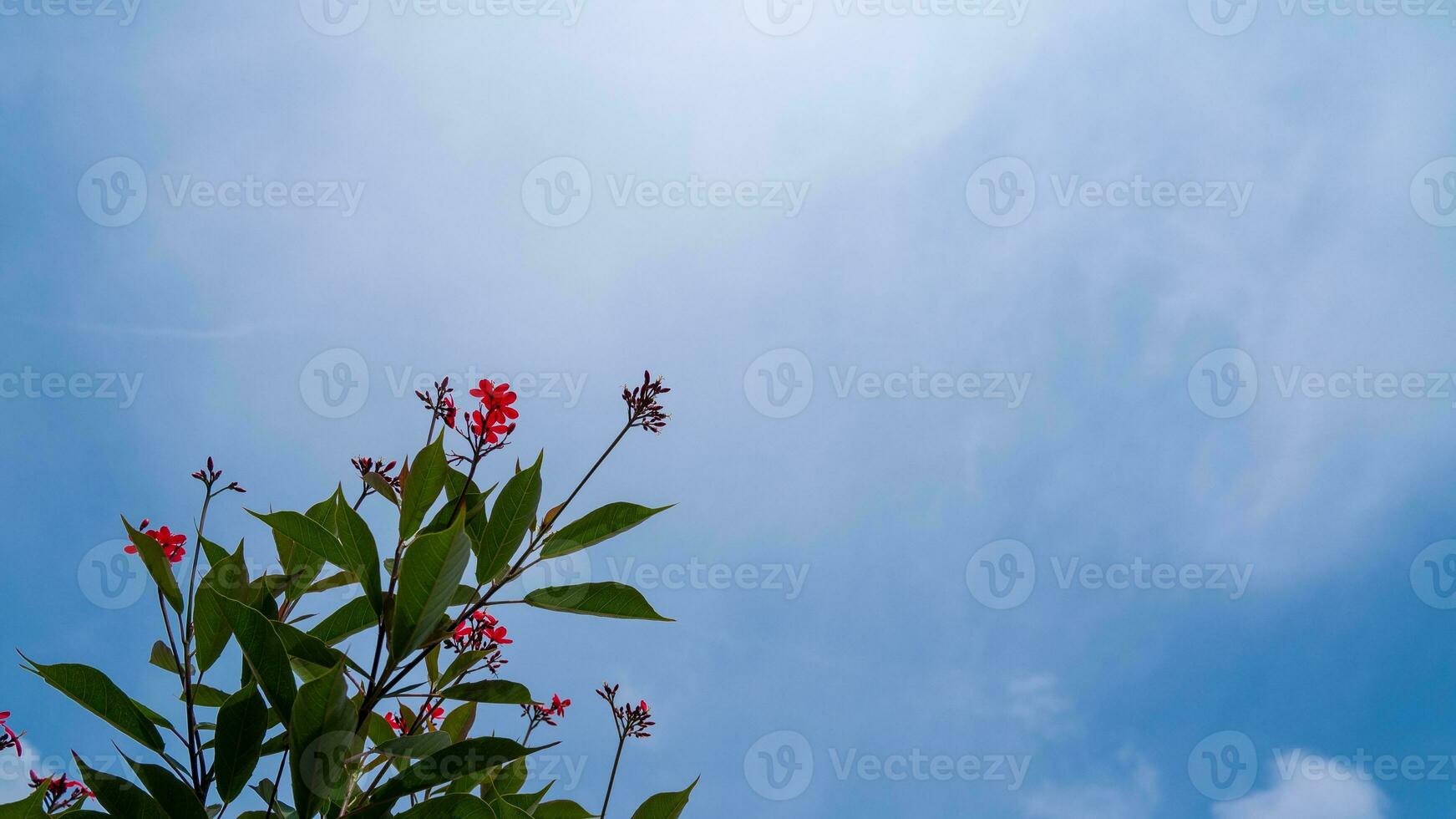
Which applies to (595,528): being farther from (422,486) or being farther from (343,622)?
(343,622)

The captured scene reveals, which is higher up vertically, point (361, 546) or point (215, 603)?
point (361, 546)

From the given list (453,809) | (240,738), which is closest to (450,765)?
(453,809)

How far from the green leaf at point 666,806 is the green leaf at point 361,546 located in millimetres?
792

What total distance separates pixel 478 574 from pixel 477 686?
25 centimetres

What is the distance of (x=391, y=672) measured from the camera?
1.37 m

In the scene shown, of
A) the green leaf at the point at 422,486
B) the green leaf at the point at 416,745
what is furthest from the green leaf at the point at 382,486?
the green leaf at the point at 416,745

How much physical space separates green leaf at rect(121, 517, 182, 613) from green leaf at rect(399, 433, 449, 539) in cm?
40

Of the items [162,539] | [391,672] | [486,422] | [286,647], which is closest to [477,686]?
[391,672]

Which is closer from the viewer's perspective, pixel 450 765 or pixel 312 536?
pixel 450 765

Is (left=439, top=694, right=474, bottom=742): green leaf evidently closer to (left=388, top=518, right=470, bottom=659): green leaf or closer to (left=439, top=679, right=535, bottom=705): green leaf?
(left=439, top=679, right=535, bottom=705): green leaf

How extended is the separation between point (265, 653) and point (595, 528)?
57 cm

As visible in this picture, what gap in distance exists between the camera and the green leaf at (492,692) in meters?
1.55

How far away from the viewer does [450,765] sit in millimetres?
1409

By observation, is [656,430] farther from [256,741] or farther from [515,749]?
[256,741]
